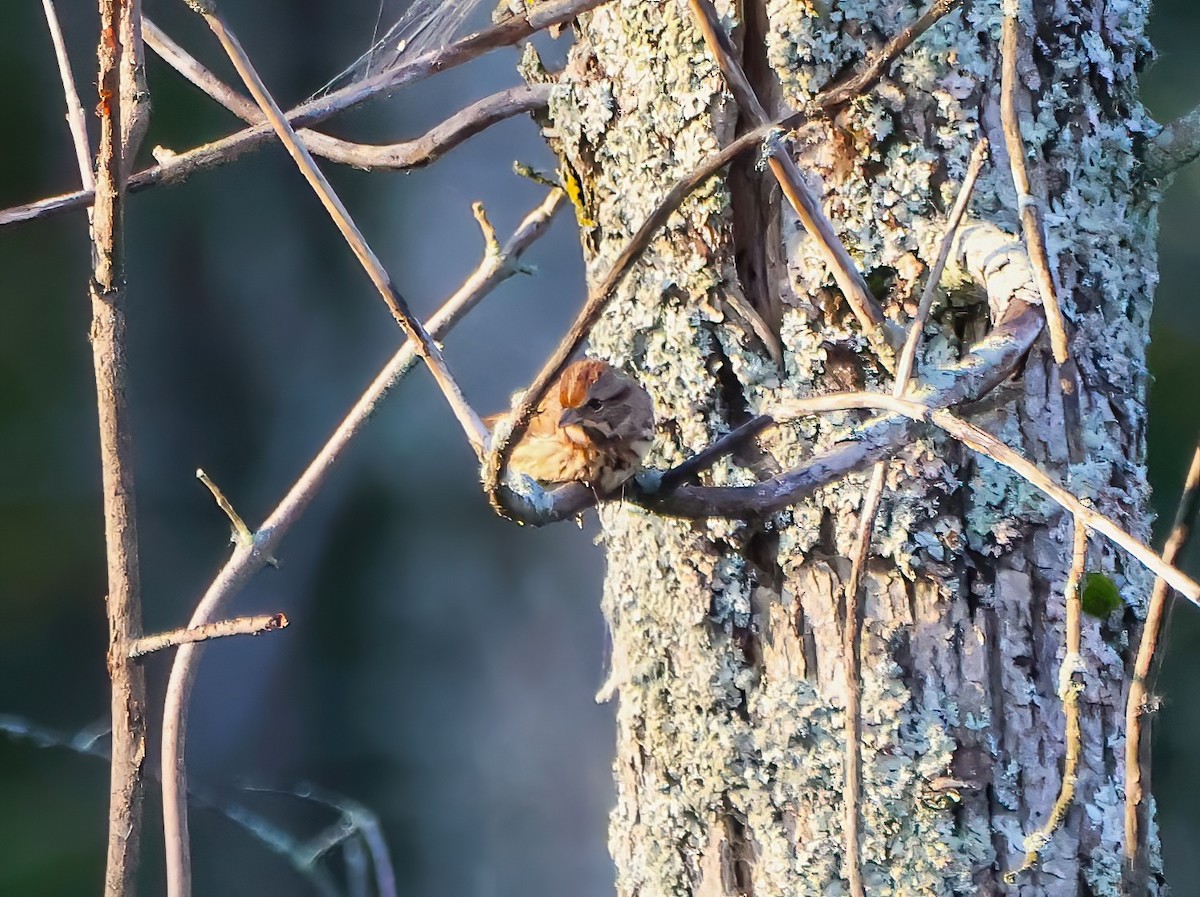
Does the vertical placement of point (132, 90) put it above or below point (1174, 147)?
below

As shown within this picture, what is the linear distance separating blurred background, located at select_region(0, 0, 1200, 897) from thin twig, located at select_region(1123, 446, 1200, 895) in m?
1.85

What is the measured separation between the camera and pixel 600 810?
118 inches

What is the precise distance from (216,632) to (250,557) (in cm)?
30

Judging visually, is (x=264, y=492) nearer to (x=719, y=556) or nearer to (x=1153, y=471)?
(x=719, y=556)

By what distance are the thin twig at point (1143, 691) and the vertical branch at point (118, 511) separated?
603mm

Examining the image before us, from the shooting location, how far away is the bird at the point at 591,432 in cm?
101

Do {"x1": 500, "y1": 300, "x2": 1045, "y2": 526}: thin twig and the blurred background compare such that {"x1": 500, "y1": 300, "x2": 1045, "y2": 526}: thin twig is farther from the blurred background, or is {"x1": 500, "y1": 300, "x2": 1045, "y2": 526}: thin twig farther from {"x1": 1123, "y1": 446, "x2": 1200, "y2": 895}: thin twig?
the blurred background

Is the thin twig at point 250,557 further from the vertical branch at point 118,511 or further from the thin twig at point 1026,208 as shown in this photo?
the thin twig at point 1026,208

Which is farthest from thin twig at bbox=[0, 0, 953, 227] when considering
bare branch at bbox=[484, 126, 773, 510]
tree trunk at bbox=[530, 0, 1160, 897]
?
bare branch at bbox=[484, 126, 773, 510]

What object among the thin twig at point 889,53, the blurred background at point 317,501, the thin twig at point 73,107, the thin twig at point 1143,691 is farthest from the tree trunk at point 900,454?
the blurred background at point 317,501

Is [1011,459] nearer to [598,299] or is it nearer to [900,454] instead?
[598,299]

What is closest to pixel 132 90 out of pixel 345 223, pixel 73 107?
pixel 345 223

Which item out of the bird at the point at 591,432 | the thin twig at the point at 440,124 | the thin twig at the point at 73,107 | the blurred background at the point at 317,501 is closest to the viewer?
the thin twig at the point at 73,107

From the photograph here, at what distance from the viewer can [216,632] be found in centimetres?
62
